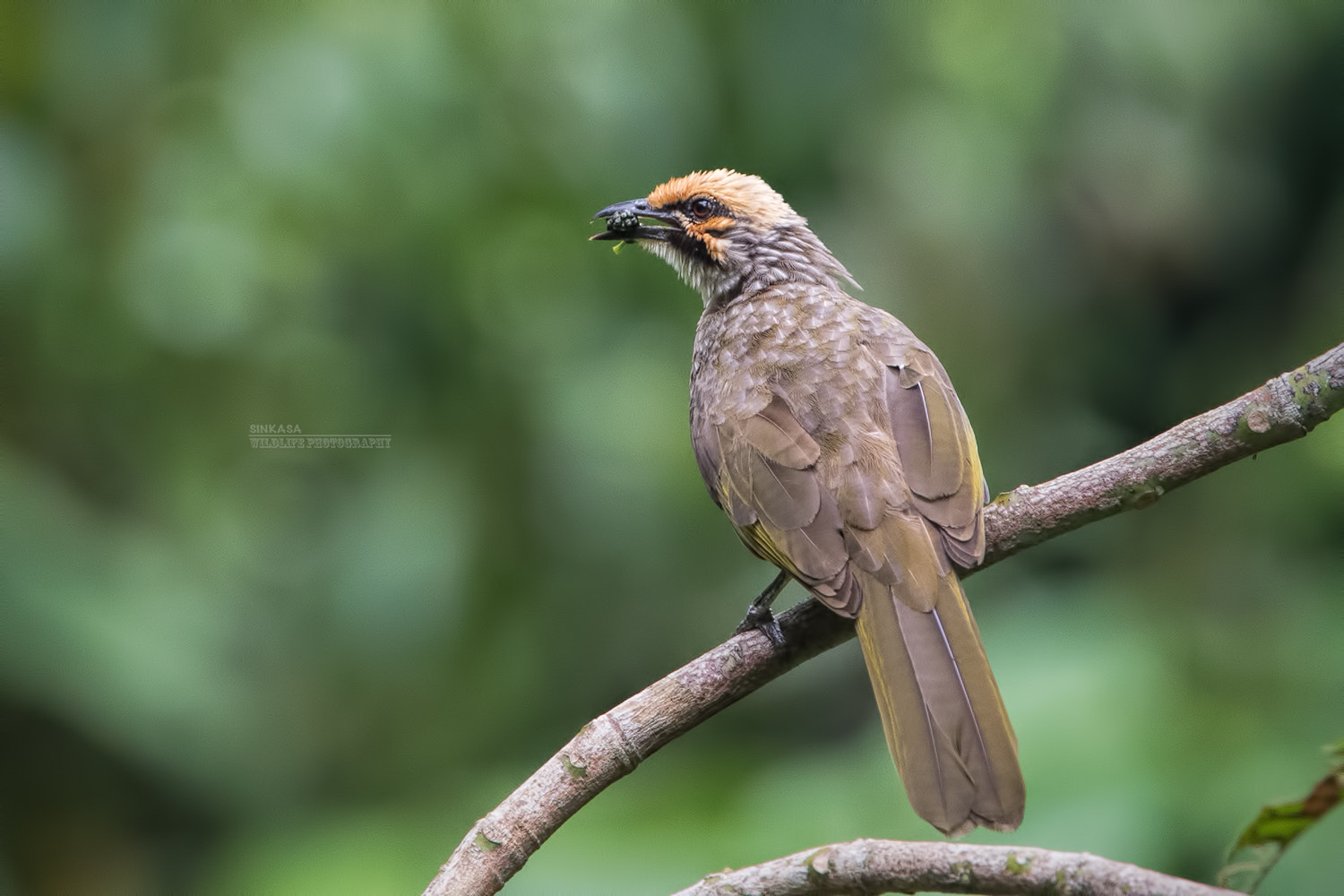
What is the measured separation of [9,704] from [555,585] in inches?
80.5

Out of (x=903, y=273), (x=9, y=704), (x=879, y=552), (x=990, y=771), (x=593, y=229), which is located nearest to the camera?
(x=990, y=771)

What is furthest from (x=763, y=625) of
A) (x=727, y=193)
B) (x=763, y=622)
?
(x=727, y=193)

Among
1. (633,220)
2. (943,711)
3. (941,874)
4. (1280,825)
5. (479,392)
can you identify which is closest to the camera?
(1280,825)

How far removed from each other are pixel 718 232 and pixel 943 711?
214 cm

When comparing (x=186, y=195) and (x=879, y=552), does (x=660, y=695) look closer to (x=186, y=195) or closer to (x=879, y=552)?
(x=879, y=552)

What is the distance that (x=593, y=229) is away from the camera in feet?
14.9

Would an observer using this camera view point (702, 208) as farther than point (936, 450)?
Yes

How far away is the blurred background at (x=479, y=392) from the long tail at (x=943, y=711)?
1.38 metres

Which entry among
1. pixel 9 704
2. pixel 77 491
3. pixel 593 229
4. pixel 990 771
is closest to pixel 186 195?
pixel 77 491

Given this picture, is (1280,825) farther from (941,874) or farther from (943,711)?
(943,711)

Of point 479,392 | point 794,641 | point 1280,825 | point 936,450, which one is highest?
point 479,392

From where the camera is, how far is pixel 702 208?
4156 mm

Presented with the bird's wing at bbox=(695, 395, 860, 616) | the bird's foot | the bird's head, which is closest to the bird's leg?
the bird's foot

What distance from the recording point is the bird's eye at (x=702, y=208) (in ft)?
13.6
